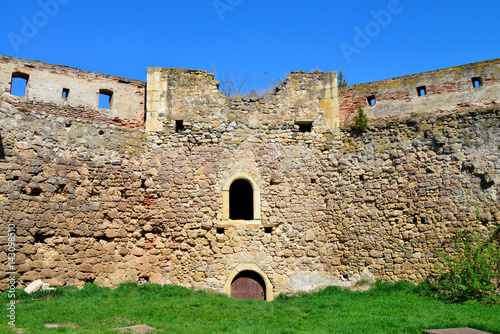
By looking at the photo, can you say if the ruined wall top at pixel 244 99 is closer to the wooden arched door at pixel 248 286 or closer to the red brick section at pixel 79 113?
the red brick section at pixel 79 113

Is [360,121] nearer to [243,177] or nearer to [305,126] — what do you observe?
[305,126]

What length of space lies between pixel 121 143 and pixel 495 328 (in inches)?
→ 383

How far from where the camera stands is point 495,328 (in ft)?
25.9

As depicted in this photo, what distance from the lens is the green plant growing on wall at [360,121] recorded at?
508 inches

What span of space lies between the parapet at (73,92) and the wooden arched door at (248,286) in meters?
5.27

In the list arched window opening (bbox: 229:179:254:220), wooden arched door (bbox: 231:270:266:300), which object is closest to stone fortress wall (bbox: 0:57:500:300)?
wooden arched door (bbox: 231:270:266:300)

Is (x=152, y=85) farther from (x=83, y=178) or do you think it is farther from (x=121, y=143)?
(x=83, y=178)

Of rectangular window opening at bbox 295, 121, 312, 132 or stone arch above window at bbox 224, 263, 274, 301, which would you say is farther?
rectangular window opening at bbox 295, 121, 312, 132

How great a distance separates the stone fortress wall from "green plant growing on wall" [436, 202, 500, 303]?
0.30 m

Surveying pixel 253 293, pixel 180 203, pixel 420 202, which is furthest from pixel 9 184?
pixel 420 202

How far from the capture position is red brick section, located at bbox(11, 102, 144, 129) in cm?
1215

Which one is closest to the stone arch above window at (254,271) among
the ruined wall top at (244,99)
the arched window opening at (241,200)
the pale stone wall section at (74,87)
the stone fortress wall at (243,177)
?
the stone fortress wall at (243,177)

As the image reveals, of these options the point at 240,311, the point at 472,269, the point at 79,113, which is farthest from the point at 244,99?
the point at 472,269

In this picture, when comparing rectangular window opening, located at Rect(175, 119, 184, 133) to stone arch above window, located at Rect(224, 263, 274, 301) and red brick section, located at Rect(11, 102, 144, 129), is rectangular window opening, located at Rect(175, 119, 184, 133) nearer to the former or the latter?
red brick section, located at Rect(11, 102, 144, 129)
